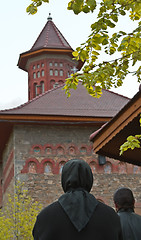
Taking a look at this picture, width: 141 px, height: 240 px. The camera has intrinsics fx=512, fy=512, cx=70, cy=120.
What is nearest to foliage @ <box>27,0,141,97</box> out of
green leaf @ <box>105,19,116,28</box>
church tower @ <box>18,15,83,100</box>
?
green leaf @ <box>105,19,116,28</box>

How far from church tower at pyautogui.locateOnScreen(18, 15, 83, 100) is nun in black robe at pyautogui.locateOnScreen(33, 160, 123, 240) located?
24.3 m

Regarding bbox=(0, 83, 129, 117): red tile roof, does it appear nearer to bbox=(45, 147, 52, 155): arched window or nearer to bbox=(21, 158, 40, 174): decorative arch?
bbox=(45, 147, 52, 155): arched window

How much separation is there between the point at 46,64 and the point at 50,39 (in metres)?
3.04

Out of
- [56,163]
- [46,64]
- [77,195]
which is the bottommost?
[77,195]

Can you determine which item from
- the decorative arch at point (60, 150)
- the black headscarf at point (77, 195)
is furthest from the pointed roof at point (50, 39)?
the black headscarf at point (77, 195)

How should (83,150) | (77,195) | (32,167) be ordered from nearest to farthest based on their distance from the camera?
(77,195), (32,167), (83,150)

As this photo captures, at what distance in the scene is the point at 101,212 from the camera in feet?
10.9

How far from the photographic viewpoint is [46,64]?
27922 millimetres

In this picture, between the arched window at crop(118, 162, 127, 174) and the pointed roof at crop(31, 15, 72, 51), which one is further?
the pointed roof at crop(31, 15, 72, 51)

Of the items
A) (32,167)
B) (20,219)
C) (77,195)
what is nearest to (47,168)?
(32,167)

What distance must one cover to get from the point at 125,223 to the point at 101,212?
1.74 m

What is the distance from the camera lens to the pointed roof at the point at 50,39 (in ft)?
95.6

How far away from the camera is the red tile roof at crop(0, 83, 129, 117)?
65.0ft

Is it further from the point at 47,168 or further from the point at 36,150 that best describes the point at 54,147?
the point at 47,168
